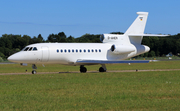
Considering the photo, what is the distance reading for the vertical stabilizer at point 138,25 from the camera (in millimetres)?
37656

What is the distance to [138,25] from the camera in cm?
3784

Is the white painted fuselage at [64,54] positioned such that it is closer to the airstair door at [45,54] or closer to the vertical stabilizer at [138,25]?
the airstair door at [45,54]

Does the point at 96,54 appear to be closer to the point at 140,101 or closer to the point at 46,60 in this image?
the point at 46,60

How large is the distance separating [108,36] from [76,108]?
25328mm

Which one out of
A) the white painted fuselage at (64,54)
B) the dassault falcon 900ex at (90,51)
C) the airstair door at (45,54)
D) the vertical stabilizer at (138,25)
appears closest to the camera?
the white painted fuselage at (64,54)

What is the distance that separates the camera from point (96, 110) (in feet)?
38.4

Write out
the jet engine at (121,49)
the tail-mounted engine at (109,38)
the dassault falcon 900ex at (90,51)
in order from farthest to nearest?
the tail-mounted engine at (109,38) → the jet engine at (121,49) → the dassault falcon 900ex at (90,51)

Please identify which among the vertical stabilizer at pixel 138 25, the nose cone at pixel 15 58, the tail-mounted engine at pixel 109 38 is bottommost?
the nose cone at pixel 15 58

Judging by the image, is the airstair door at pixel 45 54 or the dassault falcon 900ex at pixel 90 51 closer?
the dassault falcon 900ex at pixel 90 51

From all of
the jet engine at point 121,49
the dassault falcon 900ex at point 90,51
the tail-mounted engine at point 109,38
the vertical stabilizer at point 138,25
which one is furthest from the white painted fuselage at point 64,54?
the vertical stabilizer at point 138,25

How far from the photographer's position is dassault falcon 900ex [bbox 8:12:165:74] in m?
31.7

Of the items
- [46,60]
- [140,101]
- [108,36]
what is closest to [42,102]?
[140,101]

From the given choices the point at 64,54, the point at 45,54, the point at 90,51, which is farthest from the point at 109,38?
the point at 45,54

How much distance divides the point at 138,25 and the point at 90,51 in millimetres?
8085
